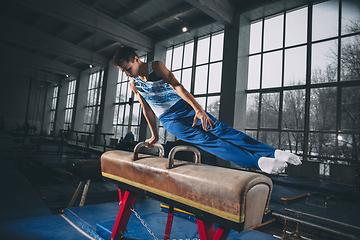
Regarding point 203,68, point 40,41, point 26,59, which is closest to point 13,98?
point 26,59

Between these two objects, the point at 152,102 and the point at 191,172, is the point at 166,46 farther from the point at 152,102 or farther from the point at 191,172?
the point at 191,172

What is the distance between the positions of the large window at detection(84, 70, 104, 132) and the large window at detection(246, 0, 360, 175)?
9.72 metres

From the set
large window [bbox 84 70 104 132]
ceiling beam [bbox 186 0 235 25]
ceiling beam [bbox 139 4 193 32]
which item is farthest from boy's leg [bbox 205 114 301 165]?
large window [bbox 84 70 104 132]

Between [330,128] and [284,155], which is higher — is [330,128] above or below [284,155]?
above

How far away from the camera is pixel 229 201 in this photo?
0.97 m

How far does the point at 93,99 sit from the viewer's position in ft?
45.7

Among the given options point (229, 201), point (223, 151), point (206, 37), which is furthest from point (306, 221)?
point (206, 37)

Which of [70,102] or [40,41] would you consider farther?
[70,102]

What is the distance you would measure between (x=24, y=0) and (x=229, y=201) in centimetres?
743

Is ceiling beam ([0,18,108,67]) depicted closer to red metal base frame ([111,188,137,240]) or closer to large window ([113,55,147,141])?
large window ([113,55,147,141])

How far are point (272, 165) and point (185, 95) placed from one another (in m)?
0.76

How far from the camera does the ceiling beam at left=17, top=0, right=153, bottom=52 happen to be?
19.1ft

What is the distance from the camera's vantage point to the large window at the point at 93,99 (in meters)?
13.1

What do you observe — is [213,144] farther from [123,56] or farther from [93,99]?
[93,99]
